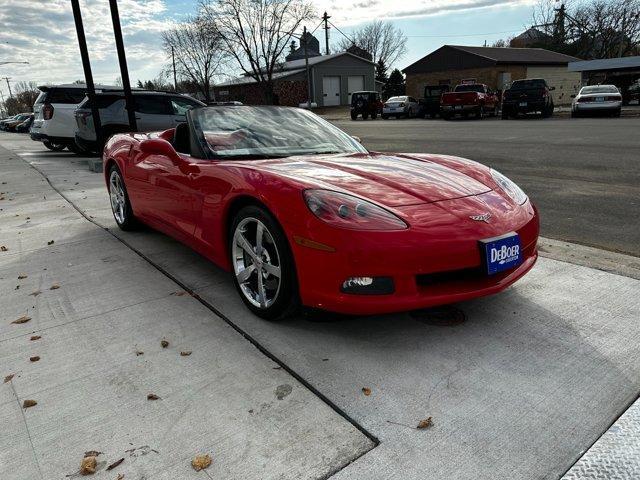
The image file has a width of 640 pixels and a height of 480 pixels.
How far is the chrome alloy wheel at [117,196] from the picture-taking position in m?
4.91

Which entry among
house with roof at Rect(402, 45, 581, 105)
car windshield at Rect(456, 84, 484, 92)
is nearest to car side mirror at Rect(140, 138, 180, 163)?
car windshield at Rect(456, 84, 484, 92)

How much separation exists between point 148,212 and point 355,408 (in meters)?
2.89

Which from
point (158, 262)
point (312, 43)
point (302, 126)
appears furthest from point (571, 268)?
point (312, 43)

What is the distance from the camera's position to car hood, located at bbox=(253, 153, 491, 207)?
2.66 metres

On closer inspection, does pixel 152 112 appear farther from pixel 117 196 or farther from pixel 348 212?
pixel 348 212

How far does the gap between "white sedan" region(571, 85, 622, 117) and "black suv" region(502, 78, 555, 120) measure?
126 centimetres

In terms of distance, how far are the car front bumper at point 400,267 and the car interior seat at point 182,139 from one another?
5.14 ft

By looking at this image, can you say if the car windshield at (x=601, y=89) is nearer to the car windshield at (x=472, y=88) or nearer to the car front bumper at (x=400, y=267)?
the car windshield at (x=472, y=88)

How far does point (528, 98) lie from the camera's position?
21781 mm

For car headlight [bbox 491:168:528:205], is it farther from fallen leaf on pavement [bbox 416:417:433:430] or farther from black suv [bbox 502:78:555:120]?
black suv [bbox 502:78:555:120]

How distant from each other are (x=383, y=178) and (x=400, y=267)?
725 mm

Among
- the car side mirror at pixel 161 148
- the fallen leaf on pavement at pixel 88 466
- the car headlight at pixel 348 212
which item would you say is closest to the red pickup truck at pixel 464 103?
the car side mirror at pixel 161 148

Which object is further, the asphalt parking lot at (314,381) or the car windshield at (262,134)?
the car windshield at (262,134)

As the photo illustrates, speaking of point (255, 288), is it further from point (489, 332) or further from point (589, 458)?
point (589, 458)
